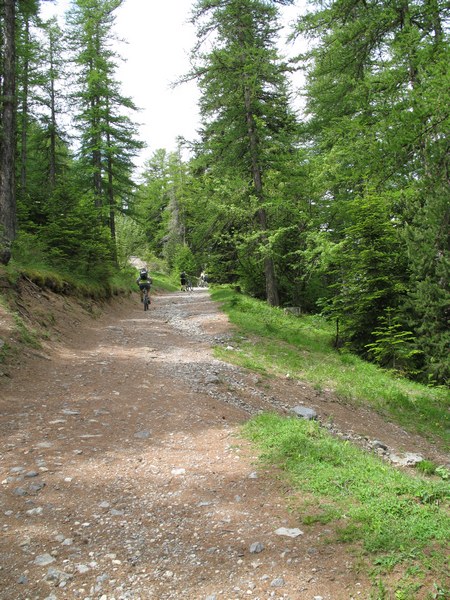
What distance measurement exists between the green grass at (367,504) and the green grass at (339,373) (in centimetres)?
423

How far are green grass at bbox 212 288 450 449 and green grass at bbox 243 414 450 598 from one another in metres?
4.23

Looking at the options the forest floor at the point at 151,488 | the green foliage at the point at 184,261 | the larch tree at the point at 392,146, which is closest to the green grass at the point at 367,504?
the forest floor at the point at 151,488

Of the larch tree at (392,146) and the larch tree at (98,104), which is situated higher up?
the larch tree at (98,104)

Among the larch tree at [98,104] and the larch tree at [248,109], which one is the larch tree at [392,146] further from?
the larch tree at [98,104]

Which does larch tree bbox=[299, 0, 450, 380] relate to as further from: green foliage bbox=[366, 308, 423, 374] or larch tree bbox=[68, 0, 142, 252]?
larch tree bbox=[68, 0, 142, 252]

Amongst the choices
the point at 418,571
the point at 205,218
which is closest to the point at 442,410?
the point at 418,571

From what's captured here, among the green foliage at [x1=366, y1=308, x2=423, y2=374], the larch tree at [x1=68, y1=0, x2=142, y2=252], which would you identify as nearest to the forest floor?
the green foliage at [x1=366, y1=308, x2=423, y2=374]

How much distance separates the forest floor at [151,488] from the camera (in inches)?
116

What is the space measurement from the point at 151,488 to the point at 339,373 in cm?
726

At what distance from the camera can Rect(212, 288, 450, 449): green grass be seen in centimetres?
896

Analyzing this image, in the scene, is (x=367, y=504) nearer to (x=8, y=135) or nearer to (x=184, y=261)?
(x=8, y=135)

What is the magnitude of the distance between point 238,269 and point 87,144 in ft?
38.5

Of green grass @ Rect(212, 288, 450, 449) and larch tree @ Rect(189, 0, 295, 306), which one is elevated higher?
larch tree @ Rect(189, 0, 295, 306)

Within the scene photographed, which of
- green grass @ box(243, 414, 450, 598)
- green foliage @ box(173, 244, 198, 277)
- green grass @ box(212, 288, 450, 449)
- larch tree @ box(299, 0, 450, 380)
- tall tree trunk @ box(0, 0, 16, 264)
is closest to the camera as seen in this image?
green grass @ box(243, 414, 450, 598)
